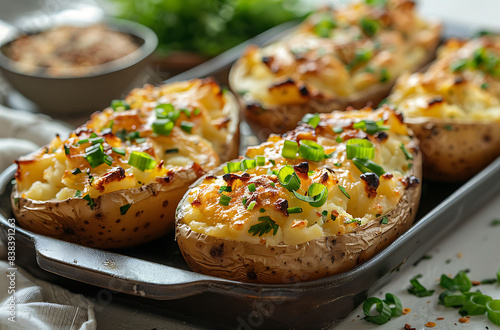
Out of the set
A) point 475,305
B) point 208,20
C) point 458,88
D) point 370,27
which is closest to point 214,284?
point 475,305

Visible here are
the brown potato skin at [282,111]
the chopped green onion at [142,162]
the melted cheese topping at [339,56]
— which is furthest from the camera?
the melted cheese topping at [339,56]

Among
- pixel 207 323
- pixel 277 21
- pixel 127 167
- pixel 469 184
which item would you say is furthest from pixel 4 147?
pixel 277 21

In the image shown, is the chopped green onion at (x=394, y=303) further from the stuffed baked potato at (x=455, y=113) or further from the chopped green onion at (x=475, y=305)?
the stuffed baked potato at (x=455, y=113)

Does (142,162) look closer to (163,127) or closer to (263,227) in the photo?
(163,127)

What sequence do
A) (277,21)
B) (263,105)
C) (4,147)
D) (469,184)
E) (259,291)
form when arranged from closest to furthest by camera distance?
1. (259,291)
2. (469,184)
3. (4,147)
4. (263,105)
5. (277,21)

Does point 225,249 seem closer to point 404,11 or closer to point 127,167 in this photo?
point 127,167

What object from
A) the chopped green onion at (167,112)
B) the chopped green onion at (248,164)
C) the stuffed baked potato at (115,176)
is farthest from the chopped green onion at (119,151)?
the chopped green onion at (248,164)

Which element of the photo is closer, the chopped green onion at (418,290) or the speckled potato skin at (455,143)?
the chopped green onion at (418,290)
